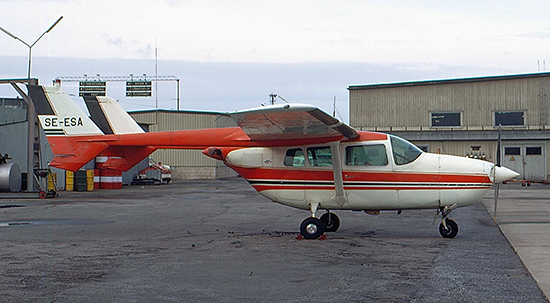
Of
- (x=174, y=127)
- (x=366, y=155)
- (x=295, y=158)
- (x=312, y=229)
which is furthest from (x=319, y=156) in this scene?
(x=174, y=127)

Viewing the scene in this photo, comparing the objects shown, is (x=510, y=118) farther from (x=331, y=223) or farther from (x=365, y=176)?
(x=365, y=176)

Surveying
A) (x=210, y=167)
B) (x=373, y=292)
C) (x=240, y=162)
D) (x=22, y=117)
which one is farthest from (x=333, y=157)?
(x=210, y=167)

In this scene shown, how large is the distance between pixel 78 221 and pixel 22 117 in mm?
19940

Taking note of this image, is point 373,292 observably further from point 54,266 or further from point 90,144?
point 90,144

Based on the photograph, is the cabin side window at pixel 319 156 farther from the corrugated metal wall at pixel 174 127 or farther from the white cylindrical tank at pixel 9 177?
the corrugated metal wall at pixel 174 127

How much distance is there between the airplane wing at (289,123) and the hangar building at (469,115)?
30.2 meters

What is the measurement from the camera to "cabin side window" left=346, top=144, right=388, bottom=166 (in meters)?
11.7

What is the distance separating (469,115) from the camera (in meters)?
41.3

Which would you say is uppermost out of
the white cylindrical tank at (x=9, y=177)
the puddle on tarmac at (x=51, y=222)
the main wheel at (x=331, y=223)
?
the white cylindrical tank at (x=9, y=177)

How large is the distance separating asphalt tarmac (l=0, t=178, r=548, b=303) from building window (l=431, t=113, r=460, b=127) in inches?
1088

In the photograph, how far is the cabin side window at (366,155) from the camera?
1171 cm

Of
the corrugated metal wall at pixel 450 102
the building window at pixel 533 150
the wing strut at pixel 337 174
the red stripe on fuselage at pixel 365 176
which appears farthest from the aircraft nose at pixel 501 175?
the corrugated metal wall at pixel 450 102

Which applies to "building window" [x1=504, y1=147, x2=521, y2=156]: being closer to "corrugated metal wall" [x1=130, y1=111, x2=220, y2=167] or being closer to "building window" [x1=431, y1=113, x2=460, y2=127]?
"building window" [x1=431, y1=113, x2=460, y2=127]

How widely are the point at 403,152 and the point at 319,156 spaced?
1.71 metres
